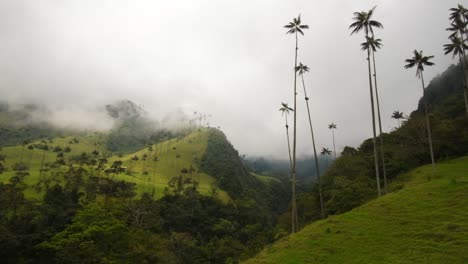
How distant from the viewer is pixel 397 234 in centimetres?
3152

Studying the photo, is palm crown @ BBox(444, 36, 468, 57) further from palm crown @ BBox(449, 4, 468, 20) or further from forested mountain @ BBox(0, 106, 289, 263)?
forested mountain @ BBox(0, 106, 289, 263)

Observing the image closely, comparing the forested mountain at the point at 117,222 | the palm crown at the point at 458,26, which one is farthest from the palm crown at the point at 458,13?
the forested mountain at the point at 117,222

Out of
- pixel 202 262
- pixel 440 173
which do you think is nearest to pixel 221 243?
pixel 202 262

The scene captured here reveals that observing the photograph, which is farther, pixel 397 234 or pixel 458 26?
pixel 458 26

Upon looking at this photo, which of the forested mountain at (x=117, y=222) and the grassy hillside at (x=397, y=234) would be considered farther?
the forested mountain at (x=117, y=222)

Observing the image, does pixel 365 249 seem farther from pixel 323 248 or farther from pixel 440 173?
pixel 440 173

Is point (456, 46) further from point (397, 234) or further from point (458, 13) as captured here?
point (397, 234)

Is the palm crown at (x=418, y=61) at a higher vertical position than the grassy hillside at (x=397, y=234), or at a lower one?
higher

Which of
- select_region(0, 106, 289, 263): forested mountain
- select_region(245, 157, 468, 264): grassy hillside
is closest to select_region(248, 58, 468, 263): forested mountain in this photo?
select_region(245, 157, 468, 264): grassy hillside

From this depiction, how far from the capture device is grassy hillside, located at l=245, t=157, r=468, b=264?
27141mm

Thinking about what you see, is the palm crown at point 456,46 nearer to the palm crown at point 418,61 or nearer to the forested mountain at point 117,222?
the palm crown at point 418,61

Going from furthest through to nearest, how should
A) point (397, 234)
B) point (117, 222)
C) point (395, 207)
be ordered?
point (117, 222) < point (395, 207) < point (397, 234)

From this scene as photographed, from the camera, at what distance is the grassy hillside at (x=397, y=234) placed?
1069 inches

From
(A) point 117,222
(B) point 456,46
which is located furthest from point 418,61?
(A) point 117,222
